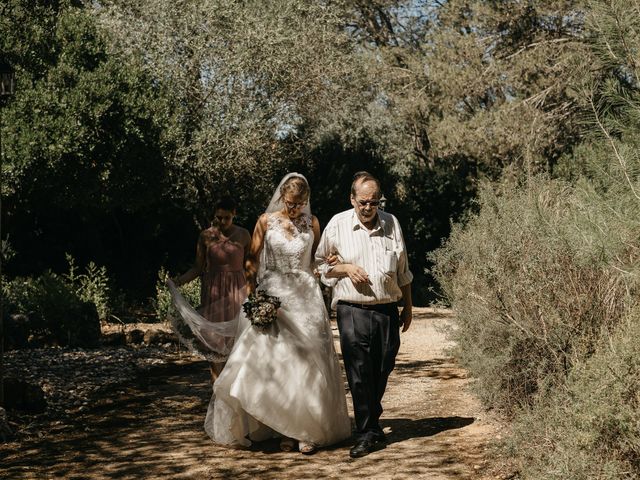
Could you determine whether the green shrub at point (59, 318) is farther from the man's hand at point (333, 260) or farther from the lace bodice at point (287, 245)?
the man's hand at point (333, 260)

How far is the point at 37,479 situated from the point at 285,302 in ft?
6.82

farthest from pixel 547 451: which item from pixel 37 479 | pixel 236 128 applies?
pixel 236 128

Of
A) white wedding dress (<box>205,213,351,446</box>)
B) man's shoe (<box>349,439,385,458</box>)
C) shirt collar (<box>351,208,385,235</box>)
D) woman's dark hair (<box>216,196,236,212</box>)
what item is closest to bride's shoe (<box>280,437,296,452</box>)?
white wedding dress (<box>205,213,351,446</box>)

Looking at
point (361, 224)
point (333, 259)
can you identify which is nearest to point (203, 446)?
point (333, 259)

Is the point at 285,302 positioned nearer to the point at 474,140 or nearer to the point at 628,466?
the point at 628,466

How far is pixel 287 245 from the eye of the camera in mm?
6340

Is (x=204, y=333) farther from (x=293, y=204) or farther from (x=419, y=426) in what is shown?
(x=419, y=426)

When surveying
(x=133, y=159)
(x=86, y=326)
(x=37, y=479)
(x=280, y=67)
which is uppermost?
(x=280, y=67)

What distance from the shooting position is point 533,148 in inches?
788

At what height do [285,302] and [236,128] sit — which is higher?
[236,128]

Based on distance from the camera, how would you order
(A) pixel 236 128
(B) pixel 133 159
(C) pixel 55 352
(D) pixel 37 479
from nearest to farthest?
1. (D) pixel 37 479
2. (C) pixel 55 352
3. (B) pixel 133 159
4. (A) pixel 236 128

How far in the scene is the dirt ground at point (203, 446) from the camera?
561 centimetres

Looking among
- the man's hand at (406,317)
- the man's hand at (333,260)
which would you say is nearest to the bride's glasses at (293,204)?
the man's hand at (333,260)

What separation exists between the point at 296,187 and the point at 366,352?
1316 mm
